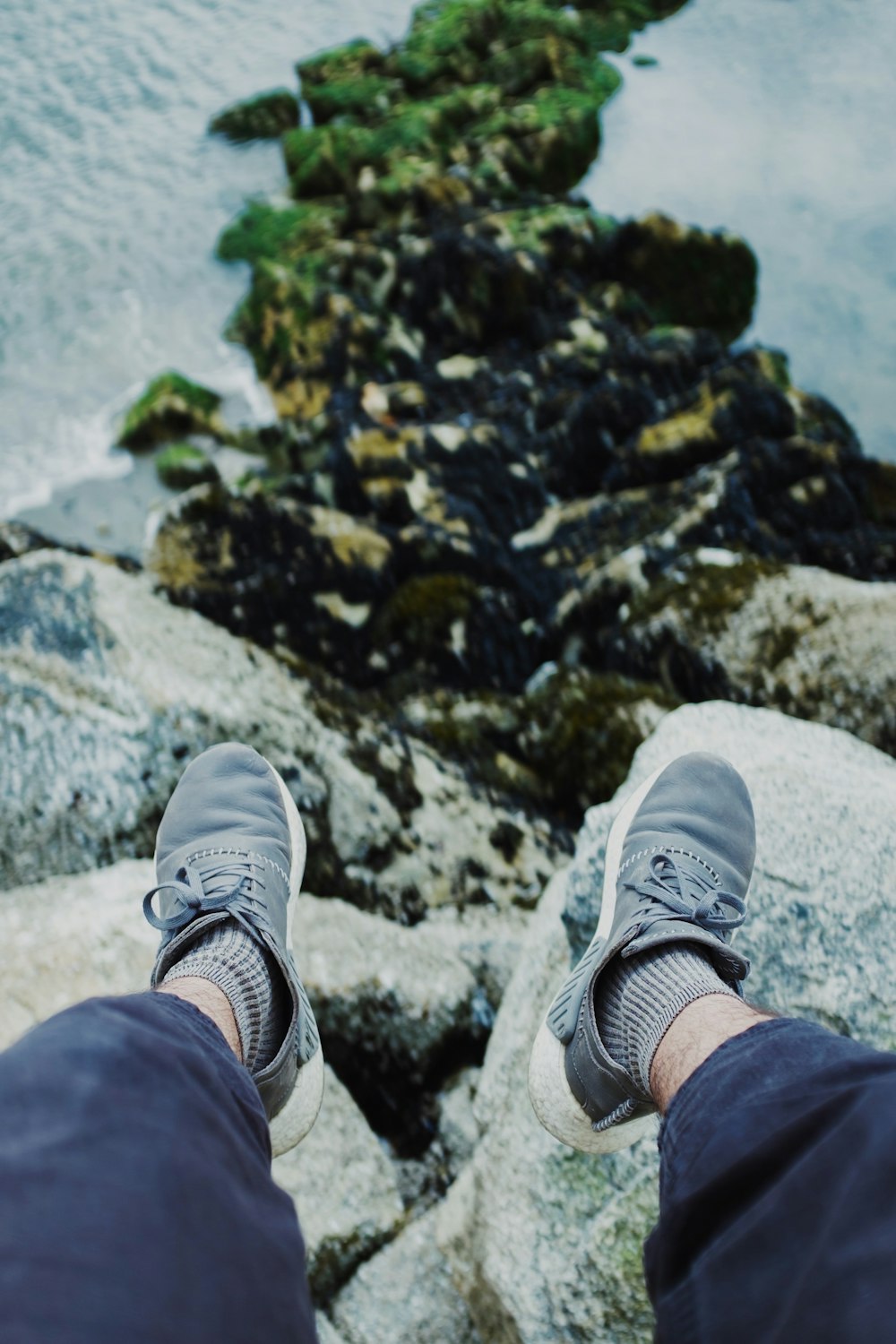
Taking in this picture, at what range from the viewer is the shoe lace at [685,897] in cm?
187

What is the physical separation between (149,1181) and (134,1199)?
0.03 metres

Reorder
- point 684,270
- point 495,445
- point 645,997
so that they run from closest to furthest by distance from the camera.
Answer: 1. point 645,997
2. point 495,445
3. point 684,270

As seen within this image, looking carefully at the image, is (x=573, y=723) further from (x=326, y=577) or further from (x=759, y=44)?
(x=759, y=44)

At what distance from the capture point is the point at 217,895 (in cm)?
190

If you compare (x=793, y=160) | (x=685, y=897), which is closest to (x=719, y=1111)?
(x=685, y=897)

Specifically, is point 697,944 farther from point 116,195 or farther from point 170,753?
point 116,195

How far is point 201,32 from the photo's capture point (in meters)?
13.4

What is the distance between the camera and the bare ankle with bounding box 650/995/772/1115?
1.44 m

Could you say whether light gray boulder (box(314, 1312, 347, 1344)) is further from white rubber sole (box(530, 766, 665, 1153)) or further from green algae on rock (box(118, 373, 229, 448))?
green algae on rock (box(118, 373, 229, 448))

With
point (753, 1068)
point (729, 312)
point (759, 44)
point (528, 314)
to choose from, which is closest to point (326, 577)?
point (753, 1068)

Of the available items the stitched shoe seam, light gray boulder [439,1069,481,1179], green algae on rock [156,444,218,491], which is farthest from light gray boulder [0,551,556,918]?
green algae on rock [156,444,218,491]

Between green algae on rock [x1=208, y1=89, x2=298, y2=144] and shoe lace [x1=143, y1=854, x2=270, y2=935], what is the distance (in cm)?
1262

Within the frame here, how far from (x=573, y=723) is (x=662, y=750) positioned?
1.33 m

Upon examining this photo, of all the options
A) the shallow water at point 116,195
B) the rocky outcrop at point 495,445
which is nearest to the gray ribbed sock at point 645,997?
the rocky outcrop at point 495,445
